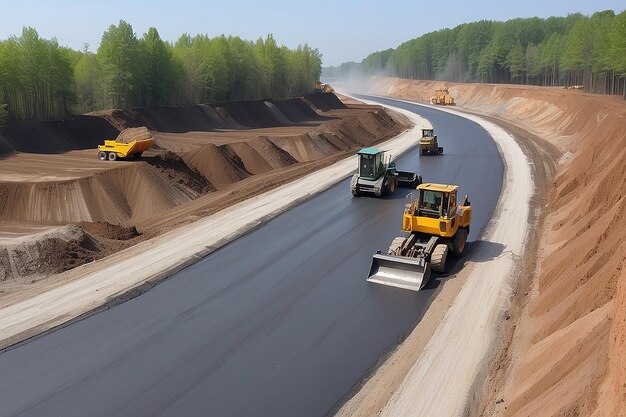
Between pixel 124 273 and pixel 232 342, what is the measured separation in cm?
602

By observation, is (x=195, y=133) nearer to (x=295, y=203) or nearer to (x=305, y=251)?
(x=295, y=203)

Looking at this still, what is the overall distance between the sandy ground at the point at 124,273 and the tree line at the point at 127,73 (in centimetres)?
2228

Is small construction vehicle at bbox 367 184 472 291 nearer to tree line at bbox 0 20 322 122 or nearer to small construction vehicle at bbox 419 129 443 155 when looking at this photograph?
small construction vehicle at bbox 419 129 443 155

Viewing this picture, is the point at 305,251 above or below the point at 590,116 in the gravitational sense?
below

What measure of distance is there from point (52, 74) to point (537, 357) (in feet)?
133

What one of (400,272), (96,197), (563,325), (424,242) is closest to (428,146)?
(424,242)

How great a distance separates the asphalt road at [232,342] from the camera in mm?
10711

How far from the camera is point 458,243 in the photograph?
18.2 metres

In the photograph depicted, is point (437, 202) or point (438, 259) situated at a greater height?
point (437, 202)

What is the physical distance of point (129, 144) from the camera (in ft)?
102

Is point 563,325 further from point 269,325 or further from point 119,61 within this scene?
point 119,61

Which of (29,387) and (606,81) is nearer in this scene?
(29,387)

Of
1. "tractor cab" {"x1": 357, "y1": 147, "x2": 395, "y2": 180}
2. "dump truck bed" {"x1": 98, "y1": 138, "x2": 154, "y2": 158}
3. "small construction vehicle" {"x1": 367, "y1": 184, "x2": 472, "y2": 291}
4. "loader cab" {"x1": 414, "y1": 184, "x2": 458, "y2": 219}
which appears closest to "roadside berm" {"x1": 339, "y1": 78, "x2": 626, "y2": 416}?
"small construction vehicle" {"x1": 367, "y1": 184, "x2": 472, "y2": 291}

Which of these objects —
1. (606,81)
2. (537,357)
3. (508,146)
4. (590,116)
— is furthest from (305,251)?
(606,81)
